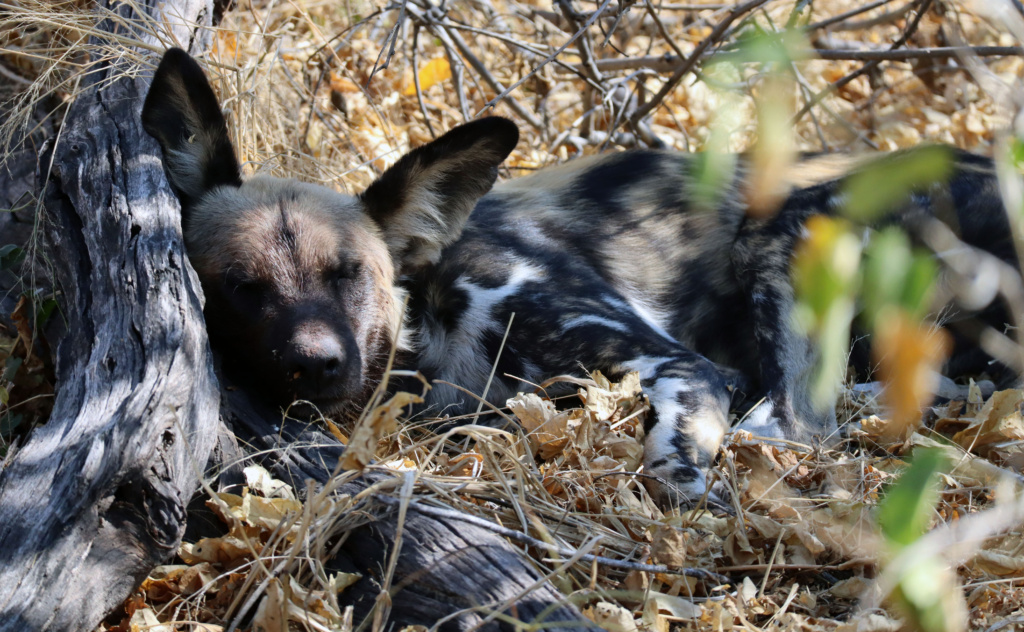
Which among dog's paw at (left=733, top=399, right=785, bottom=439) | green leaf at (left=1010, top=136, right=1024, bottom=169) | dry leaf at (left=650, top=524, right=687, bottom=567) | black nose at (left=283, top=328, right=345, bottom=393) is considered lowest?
dog's paw at (left=733, top=399, right=785, bottom=439)

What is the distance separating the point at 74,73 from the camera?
308 centimetres

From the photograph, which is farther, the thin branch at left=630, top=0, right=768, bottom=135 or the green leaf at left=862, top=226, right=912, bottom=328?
the thin branch at left=630, top=0, right=768, bottom=135

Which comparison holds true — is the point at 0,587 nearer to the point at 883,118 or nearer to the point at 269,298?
the point at 269,298

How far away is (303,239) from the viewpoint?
8.89ft

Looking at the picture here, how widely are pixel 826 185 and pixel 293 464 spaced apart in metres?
2.45

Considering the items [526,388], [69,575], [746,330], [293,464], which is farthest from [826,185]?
[69,575]

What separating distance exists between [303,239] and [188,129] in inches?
19.5

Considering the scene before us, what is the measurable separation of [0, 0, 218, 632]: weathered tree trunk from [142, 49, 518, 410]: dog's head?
0.21 m

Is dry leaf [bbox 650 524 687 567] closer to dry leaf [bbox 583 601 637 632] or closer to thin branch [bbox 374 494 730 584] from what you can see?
thin branch [bbox 374 494 730 584]

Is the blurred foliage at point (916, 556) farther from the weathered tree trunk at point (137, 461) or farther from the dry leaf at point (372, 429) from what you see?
the dry leaf at point (372, 429)

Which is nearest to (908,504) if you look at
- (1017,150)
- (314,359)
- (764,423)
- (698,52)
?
(1017,150)

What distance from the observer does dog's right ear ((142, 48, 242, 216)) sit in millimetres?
2562

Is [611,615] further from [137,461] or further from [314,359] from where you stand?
[314,359]

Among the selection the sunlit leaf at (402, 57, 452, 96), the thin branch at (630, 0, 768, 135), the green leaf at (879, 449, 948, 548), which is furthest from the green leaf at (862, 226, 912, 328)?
the sunlit leaf at (402, 57, 452, 96)
